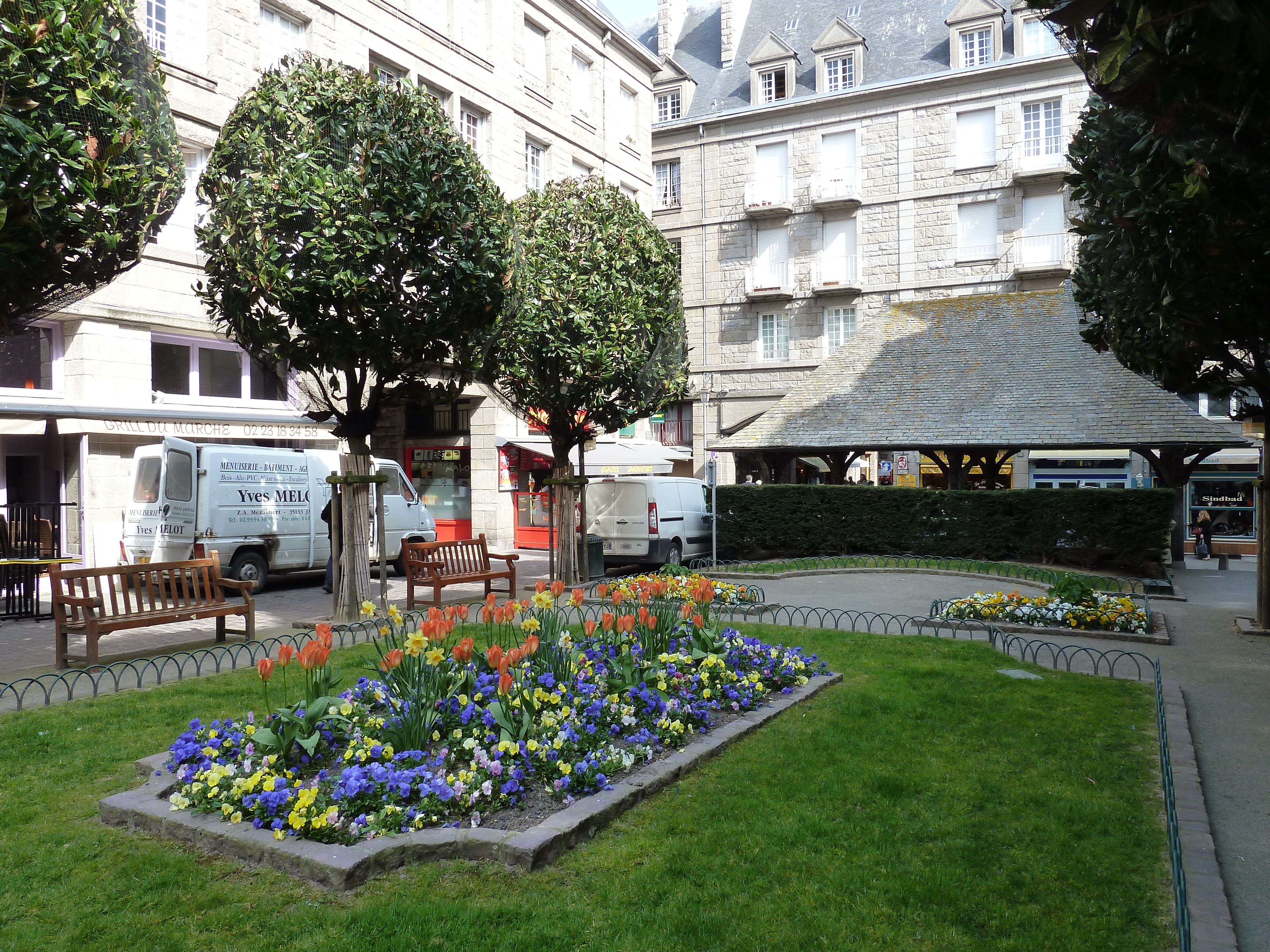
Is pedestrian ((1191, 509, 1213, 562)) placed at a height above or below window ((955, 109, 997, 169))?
below

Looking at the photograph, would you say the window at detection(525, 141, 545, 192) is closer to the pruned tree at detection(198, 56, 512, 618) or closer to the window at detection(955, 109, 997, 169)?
the window at detection(955, 109, 997, 169)

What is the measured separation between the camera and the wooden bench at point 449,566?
11.9 m

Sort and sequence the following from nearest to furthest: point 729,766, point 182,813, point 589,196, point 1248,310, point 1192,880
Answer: point 1192,880 → point 182,813 → point 729,766 → point 1248,310 → point 589,196

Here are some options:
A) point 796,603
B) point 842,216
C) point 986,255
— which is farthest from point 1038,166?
point 796,603

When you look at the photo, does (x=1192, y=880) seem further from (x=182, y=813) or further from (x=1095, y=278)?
(x=1095, y=278)

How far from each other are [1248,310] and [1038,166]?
26291mm

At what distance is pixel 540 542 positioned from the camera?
87.0ft

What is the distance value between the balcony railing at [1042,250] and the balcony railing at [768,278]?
801 cm

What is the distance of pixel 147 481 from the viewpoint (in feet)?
48.1

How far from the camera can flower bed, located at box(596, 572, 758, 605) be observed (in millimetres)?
7156

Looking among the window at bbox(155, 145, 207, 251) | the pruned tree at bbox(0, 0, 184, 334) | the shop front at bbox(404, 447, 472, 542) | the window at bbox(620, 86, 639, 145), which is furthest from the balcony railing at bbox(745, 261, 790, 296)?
the pruned tree at bbox(0, 0, 184, 334)

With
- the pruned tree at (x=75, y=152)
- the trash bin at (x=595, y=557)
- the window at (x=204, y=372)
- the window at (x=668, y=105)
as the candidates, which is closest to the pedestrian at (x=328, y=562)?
the window at (x=204, y=372)

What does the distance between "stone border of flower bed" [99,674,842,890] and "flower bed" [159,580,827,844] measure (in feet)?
0.27

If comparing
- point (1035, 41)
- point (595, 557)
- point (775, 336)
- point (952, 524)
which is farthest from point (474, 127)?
point (1035, 41)
